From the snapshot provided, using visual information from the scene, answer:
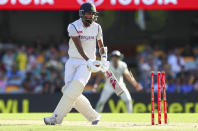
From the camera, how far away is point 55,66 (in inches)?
706

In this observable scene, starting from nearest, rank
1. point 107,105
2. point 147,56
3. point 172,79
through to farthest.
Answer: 1. point 107,105
2. point 172,79
3. point 147,56

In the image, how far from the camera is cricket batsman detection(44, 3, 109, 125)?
8.90m

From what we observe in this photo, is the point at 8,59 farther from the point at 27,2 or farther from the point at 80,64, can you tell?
the point at 80,64

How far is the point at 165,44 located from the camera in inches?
813

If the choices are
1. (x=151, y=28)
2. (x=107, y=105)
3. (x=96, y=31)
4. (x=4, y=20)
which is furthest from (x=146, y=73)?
(x=96, y=31)

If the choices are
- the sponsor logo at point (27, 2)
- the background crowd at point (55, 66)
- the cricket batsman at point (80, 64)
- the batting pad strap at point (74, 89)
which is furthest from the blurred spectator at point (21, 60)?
the batting pad strap at point (74, 89)

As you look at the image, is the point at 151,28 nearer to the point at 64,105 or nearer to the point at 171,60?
the point at 171,60

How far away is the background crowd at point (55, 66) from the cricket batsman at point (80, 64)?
766 cm

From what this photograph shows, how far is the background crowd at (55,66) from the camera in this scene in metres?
17.2

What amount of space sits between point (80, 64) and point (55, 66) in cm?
887

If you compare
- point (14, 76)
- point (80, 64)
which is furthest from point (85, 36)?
point (14, 76)

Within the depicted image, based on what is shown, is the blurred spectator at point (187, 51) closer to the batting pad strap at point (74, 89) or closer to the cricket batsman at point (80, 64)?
the cricket batsman at point (80, 64)

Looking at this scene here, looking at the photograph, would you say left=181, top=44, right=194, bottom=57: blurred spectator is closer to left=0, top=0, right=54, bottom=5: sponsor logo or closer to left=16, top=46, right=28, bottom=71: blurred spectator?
left=16, top=46, right=28, bottom=71: blurred spectator

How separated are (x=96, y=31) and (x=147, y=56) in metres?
9.57
